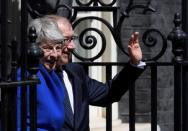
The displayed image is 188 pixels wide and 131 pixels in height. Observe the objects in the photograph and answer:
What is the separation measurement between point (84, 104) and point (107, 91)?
19 centimetres

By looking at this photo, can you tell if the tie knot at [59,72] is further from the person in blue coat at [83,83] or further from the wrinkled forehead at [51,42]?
the wrinkled forehead at [51,42]

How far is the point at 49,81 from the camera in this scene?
331 cm

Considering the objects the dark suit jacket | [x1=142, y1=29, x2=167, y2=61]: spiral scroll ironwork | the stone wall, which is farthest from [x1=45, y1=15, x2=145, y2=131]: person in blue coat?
the stone wall

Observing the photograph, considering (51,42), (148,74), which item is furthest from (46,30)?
(148,74)

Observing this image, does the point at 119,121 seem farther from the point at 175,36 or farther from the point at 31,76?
the point at 31,76

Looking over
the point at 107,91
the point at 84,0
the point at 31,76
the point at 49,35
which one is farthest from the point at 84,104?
the point at 84,0

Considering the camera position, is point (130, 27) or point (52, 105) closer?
point (52, 105)

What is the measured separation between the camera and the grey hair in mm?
3314

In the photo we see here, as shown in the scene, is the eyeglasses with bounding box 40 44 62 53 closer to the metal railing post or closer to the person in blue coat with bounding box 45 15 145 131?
the person in blue coat with bounding box 45 15 145 131

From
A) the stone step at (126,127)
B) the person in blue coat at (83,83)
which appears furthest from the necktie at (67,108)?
the stone step at (126,127)

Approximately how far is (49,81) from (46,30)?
0.80ft

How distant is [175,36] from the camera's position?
10.6 ft

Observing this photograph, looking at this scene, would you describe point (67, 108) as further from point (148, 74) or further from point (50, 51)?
point (148, 74)

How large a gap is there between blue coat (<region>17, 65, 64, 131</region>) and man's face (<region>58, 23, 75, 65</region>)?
93 mm
